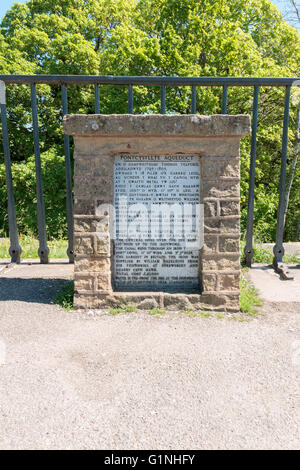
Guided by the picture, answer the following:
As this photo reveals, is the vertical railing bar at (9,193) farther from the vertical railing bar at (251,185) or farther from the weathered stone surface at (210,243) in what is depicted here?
the vertical railing bar at (251,185)

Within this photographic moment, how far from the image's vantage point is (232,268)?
293cm

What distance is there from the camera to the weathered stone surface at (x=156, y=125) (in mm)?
2799

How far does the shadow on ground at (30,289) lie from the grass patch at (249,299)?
1.59m

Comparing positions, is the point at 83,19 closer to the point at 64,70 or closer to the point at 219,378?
the point at 64,70

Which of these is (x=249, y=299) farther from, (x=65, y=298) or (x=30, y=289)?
(x=30, y=289)

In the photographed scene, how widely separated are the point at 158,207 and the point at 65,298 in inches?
42.5

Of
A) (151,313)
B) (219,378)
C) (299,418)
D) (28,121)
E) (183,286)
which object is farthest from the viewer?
(28,121)

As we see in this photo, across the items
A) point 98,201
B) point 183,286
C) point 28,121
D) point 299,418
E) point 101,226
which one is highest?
point 28,121

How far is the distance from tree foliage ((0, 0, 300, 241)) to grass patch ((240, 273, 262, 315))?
8.79m

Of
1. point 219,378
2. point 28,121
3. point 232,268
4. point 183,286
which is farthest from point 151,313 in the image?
point 28,121

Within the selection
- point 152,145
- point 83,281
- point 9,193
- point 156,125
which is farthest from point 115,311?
point 9,193

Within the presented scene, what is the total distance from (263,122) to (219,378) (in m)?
14.4

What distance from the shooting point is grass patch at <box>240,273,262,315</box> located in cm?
289

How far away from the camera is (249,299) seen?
306 centimetres
